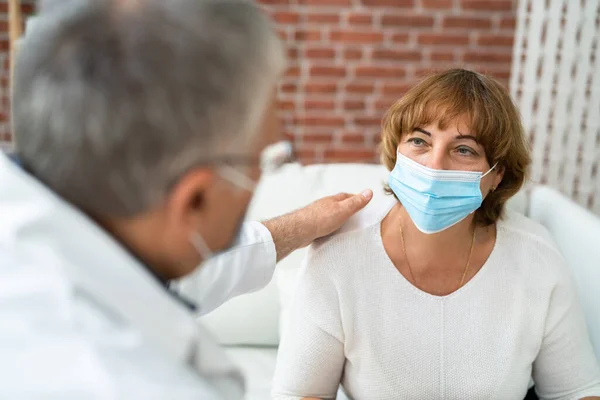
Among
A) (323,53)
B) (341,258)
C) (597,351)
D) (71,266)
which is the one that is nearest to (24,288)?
(71,266)

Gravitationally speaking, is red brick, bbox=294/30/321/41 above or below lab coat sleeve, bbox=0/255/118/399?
above

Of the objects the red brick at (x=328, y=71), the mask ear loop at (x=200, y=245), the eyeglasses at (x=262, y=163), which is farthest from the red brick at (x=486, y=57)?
the mask ear loop at (x=200, y=245)

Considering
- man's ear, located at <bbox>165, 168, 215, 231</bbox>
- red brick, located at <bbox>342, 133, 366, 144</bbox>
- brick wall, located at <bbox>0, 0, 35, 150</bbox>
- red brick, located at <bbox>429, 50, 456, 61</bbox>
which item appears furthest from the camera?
red brick, located at <bbox>342, 133, 366, 144</bbox>

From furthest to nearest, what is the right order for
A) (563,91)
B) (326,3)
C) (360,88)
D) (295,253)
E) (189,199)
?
1. (360,88)
2. (326,3)
3. (563,91)
4. (295,253)
5. (189,199)

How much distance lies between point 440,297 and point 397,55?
7.17ft

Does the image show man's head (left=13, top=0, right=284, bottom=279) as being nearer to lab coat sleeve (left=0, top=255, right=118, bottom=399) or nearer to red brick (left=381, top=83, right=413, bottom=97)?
lab coat sleeve (left=0, top=255, right=118, bottom=399)

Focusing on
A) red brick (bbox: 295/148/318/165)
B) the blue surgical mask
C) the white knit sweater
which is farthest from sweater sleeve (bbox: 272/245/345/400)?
red brick (bbox: 295/148/318/165)

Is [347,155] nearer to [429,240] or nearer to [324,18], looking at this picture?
[324,18]

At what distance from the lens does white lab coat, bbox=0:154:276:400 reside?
682 mm

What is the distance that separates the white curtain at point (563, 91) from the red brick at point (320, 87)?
105 centimetres

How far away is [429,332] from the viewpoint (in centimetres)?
152

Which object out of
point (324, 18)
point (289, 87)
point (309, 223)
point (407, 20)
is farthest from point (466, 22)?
point (309, 223)

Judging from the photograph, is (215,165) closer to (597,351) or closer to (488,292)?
(488,292)

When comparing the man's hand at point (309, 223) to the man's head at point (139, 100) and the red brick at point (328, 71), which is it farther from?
the red brick at point (328, 71)
